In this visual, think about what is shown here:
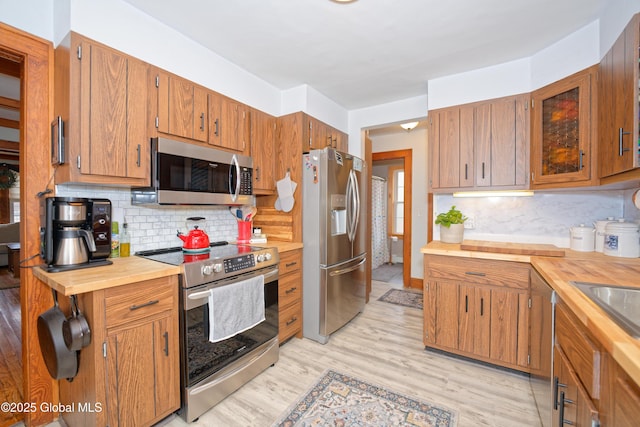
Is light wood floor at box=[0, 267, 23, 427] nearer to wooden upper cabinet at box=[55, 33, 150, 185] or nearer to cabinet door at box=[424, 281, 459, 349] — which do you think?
wooden upper cabinet at box=[55, 33, 150, 185]

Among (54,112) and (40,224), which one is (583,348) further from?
(54,112)

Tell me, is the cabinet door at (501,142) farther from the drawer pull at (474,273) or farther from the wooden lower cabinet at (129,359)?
the wooden lower cabinet at (129,359)

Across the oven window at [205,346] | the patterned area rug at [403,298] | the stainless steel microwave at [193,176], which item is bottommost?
the patterned area rug at [403,298]

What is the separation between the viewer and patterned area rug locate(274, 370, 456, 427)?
1.64 m

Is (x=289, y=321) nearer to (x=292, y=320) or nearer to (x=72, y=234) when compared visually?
(x=292, y=320)

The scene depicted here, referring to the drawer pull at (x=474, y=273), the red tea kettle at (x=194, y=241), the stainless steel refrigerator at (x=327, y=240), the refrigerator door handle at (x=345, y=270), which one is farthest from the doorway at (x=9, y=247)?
the drawer pull at (x=474, y=273)

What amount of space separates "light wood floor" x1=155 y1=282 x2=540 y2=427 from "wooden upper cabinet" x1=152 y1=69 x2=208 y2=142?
1.89 m

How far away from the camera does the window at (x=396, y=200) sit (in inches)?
249

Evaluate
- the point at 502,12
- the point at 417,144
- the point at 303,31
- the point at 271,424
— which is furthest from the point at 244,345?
the point at 417,144

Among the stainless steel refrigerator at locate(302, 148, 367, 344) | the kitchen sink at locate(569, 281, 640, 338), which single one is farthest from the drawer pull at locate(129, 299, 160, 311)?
the kitchen sink at locate(569, 281, 640, 338)

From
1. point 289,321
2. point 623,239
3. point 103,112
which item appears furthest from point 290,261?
point 623,239

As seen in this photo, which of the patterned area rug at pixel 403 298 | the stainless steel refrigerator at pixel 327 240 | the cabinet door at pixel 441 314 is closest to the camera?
the cabinet door at pixel 441 314

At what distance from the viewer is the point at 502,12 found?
1.83 metres

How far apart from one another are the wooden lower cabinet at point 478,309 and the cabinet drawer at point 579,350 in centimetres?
81
